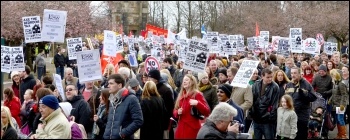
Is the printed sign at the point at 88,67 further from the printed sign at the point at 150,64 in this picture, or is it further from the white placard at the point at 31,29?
the white placard at the point at 31,29

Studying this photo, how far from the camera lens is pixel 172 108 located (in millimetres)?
9781

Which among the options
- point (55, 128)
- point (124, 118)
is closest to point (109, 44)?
point (124, 118)

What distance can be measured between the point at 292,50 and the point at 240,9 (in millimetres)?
35547

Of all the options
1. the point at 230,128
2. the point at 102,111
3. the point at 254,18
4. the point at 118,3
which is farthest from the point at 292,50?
the point at 118,3

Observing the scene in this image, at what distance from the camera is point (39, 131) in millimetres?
6648

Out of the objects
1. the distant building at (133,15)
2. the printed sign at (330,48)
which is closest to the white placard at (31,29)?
the printed sign at (330,48)

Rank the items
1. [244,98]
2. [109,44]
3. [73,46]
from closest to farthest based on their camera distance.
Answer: [244,98] < [109,44] < [73,46]

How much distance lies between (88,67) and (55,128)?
3.24 meters

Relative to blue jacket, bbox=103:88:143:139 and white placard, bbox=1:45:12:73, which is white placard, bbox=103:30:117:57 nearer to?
white placard, bbox=1:45:12:73

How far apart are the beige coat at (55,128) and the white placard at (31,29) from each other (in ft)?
27.0

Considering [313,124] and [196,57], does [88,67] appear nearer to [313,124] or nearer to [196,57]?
[196,57]

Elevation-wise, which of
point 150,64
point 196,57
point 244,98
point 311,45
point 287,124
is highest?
point 311,45

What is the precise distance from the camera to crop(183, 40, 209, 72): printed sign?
11336 millimetres

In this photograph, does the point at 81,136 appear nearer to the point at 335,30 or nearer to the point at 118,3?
the point at 335,30
